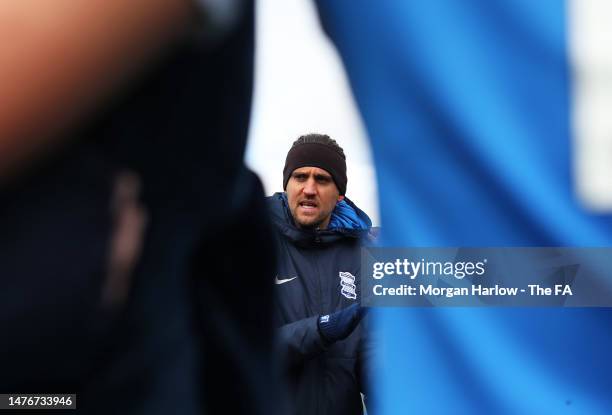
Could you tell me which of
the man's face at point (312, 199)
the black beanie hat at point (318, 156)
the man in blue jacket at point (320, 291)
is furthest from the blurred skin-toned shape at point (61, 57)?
A: the man's face at point (312, 199)

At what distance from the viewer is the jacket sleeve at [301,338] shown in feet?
5.31

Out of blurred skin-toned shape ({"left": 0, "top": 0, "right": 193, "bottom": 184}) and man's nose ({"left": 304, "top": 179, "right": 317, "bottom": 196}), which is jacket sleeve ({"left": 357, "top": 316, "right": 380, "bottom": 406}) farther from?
blurred skin-toned shape ({"left": 0, "top": 0, "right": 193, "bottom": 184})

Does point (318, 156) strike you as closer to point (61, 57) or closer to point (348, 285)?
point (348, 285)

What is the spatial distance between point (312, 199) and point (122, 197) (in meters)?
1.45

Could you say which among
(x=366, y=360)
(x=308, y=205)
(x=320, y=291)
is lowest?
(x=366, y=360)

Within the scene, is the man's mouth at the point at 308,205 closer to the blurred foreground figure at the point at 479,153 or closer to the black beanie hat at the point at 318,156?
the black beanie hat at the point at 318,156

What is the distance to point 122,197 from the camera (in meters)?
0.29

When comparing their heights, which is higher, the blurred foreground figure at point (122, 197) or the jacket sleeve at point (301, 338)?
the blurred foreground figure at point (122, 197)

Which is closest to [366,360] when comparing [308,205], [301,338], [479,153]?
[301,338]

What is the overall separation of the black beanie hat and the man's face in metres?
0.08

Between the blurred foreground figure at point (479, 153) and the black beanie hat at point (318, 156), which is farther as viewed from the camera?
the black beanie hat at point (318, 156)

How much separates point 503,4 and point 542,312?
0.52 meters

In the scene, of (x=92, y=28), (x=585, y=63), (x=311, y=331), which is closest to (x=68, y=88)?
(x=92, y=28)

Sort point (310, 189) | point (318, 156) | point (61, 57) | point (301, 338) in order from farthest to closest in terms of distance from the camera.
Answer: point (310, 189) < point (301, 338) < point (318, 156) < point (61, 57)
